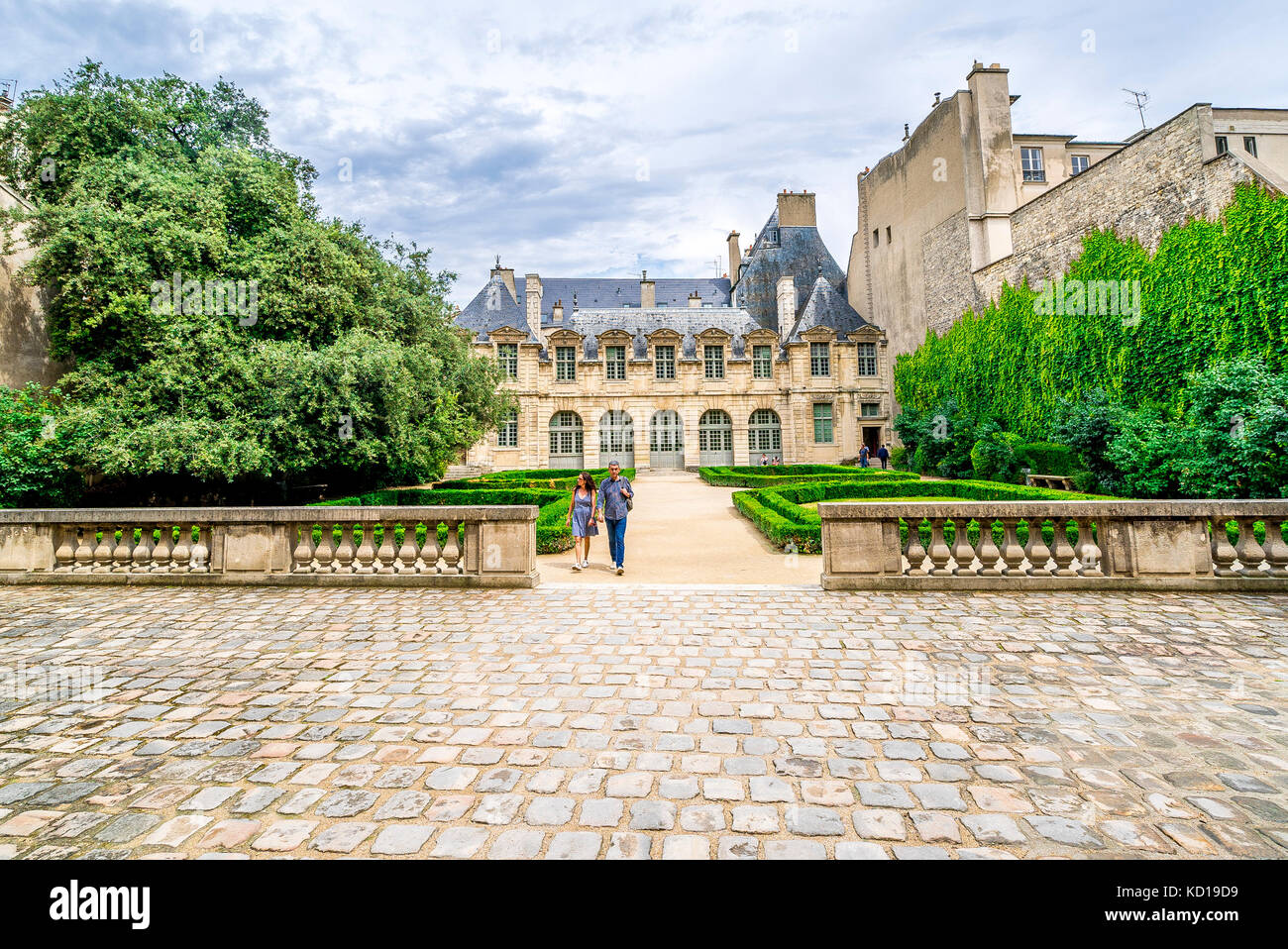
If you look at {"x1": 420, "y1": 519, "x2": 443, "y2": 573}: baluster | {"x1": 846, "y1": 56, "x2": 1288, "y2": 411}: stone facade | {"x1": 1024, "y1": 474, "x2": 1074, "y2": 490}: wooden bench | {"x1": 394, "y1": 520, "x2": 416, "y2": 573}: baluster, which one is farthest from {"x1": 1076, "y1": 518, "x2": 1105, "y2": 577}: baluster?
{"x1": 846, "y1": 56, "x2": 1288, "y2": 411}: stone facade

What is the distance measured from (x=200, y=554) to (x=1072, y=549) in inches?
402

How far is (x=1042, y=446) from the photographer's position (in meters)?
19.9

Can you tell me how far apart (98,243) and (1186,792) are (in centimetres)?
1637

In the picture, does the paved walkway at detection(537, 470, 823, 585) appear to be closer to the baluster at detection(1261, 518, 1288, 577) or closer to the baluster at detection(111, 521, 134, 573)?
the baluster at detection(1261, 518, 1288, 577)

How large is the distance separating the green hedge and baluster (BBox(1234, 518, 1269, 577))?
1362cm

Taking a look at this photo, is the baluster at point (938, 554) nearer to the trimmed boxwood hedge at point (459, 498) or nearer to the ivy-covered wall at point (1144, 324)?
the trimmed boxwood hedge at point (459, 498)

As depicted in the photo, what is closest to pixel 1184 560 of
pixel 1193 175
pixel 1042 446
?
pixel 1042 446

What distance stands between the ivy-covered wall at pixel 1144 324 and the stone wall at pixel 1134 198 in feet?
1.74

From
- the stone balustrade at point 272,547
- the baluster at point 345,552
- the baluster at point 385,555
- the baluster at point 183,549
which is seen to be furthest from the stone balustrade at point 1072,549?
the baluster at point 183,549

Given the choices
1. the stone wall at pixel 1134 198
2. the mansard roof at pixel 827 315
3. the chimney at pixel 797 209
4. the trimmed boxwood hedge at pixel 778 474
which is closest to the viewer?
the stone wall at pixel 1134 198

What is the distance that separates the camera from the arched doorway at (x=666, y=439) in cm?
3669

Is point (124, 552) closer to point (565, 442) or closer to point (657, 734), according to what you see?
point (657, 734)

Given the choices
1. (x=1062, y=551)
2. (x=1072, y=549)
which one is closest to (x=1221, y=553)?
(x=1072, y=549)
